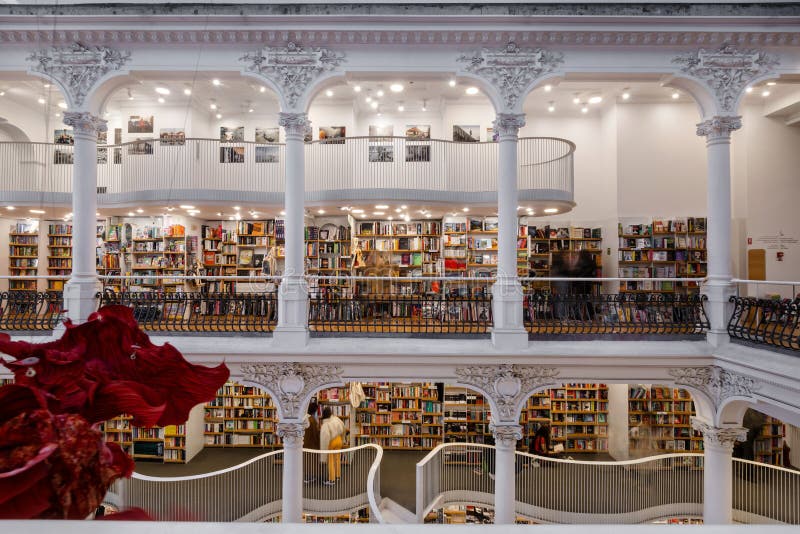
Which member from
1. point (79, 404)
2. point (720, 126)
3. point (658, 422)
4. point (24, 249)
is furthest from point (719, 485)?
point (24, 249)

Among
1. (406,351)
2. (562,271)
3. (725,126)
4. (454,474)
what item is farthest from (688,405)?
(406,351)

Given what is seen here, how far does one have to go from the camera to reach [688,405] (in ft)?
31.5

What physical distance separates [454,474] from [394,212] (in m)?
5.78

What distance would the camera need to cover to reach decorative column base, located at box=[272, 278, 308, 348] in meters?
6.04

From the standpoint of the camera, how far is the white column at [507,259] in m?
5.99

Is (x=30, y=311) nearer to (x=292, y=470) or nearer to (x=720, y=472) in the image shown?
(x=292, y=470)

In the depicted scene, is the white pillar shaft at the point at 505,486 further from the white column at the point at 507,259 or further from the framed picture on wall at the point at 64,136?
the framed picture on wall at the point at 64,136

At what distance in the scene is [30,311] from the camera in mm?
6609

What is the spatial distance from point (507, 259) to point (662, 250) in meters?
6.29

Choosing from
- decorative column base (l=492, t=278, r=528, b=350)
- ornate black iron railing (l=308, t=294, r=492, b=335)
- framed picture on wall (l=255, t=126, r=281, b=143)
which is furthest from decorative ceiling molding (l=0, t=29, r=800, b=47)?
framed picture on wall (l=255, t=126, r=281, b=143)

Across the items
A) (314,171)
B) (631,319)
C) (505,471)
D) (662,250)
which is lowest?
(505,471)

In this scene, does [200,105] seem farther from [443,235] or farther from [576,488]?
[576,488]

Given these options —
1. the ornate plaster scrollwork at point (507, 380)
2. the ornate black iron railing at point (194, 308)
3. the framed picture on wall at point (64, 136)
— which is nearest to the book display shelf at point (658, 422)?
the ornate plaster scrollwork at point (507, 380)

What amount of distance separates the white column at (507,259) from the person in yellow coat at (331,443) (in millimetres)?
4076
